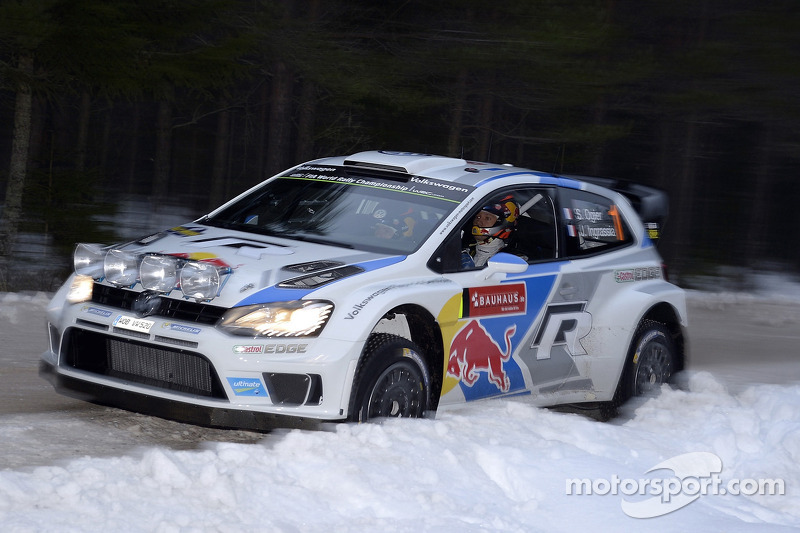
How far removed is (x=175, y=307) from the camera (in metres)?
5.00

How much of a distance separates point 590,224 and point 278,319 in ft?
9.57

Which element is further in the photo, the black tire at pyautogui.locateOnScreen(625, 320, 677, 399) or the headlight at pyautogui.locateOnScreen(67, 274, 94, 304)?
the black tire at pyautogui.locateOnScreen(625, 320, 677, 399)

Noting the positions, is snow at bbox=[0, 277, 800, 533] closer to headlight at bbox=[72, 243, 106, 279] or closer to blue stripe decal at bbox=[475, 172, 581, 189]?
headlight at bbox=[72, 243, 106, 279]

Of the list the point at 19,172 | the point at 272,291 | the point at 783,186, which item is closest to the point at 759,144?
the point at 783,186

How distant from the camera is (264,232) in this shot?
6059 mm

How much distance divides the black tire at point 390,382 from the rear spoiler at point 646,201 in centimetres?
295

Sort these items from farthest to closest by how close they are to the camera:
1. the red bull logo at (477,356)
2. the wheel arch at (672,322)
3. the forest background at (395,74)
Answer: the forest background at (395,74) < the wheel arch at (672,322) < the red bull logo at (477,356)

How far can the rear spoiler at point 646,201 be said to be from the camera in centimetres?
781

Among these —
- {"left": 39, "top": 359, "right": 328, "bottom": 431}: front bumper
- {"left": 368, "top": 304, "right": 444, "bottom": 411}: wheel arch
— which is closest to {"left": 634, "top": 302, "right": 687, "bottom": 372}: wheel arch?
{"left": 368, "top": 304, "right": 444, "bottom": 411}: wheel arch

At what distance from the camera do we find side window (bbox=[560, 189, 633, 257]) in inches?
265

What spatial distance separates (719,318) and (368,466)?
34.9 feet

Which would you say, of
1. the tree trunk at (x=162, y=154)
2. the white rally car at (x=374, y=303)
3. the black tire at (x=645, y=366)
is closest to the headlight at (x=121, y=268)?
the white rally car at (x=374, y=303)

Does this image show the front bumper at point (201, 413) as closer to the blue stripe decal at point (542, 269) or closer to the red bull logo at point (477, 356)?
the red bull logo at point (477, 356)

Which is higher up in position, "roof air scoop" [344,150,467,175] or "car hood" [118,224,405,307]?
"roof air scoop" [344,150,467,175]
